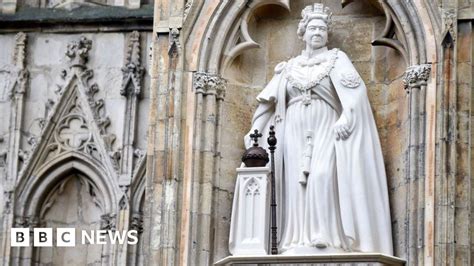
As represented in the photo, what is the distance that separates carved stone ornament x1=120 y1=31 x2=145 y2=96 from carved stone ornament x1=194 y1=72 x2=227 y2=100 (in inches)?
92.4

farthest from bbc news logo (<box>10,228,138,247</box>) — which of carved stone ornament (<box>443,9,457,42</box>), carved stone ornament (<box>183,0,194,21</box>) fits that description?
carved stone ornament (<box>443,9,457,42</box>)

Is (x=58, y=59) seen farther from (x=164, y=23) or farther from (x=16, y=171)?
(x=164, y=23)

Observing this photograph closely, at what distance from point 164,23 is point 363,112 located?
84.2 inches

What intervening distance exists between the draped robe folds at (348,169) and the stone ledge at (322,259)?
6.6 inches

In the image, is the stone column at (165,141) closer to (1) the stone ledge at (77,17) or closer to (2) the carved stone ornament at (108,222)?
(2) the carved stone ornament at (108,222)

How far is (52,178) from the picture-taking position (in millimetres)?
21484

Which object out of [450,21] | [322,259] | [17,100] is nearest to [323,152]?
[322,259]

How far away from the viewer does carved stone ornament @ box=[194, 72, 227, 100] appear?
19.2 meters

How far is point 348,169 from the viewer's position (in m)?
18.5

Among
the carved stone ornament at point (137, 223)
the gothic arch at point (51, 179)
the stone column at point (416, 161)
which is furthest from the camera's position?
the gothic arch at point (51, 179)

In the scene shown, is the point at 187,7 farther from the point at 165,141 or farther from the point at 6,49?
the point at 6,49

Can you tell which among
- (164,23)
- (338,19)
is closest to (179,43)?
(164,23)

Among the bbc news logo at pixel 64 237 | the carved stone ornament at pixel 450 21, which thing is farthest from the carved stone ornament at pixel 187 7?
the bbc news logo at pixel 64 237

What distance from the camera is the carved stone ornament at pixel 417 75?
18.7 meters
